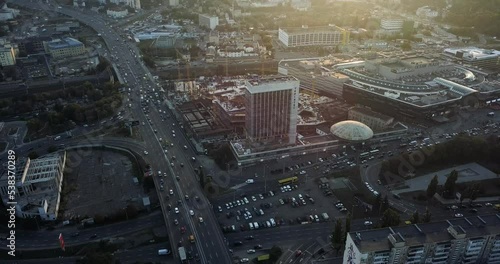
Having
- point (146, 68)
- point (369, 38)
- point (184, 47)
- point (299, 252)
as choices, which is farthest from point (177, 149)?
point (369, 38)

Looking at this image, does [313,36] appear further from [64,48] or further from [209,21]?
[64,48]

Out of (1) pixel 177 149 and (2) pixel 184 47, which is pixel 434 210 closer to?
(1) pixel 177 149

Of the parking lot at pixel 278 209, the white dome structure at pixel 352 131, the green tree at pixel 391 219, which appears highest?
the white dome structure at pixel 352 131

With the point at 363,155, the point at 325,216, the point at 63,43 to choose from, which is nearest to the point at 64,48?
the point at 63,43

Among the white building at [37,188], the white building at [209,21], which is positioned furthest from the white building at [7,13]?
the white building at [37,188]

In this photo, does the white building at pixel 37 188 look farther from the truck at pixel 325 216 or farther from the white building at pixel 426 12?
the white building at pixel 426 12

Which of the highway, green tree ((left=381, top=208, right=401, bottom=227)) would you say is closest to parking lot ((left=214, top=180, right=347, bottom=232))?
the highway

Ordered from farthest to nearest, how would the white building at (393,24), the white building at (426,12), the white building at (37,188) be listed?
1. the white building at (426,12)
2. the white building at (393,24)
3. the white building at (37,188)

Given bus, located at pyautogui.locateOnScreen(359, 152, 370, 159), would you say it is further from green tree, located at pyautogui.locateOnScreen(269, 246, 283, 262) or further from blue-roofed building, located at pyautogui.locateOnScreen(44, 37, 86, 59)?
blue-roofed building, located at pyautogui.locateOnScreen(44, 37, 86, 59)
